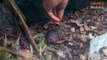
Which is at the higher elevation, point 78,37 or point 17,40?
point 17,40

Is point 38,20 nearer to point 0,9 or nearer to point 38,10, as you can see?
point 38,10

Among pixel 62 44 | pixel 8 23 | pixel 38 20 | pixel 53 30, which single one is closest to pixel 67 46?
pixel 62 44

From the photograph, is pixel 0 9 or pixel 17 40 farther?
pixel 0 9

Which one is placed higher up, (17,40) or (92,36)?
(17,40)

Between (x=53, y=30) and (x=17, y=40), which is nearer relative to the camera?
(x=17, y=40)

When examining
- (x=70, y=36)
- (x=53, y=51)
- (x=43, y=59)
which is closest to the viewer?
(x=43, y=59)

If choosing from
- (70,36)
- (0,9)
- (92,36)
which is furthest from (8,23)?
(92,36)

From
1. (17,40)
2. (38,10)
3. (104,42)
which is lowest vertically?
(104,42)

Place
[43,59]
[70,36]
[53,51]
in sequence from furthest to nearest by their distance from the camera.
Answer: [70,36] → [53,51] → [43,59]

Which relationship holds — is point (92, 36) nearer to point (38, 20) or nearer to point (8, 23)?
point (38, 20)
